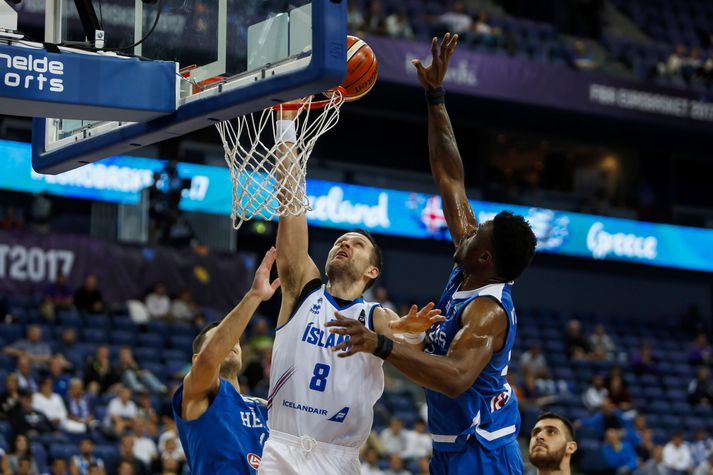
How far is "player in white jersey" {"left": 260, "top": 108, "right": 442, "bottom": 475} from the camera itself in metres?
5.32

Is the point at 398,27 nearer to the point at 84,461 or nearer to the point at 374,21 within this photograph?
the point at 374,21

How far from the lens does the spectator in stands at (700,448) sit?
16516 mm

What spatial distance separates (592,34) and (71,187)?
11.2 metres

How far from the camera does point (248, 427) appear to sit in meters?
5.86

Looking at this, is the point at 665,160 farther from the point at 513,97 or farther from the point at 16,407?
the point at 16,407

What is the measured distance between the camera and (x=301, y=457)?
5.29 meters

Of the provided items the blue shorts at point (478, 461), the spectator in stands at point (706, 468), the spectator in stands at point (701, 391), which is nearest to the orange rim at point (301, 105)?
the blue shorts at point (478, 461)

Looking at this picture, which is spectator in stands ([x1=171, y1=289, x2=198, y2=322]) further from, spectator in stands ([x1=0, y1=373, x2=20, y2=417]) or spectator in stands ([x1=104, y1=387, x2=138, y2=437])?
spectator in stands ([x1=0, y1=373, x2=20, y2=417])

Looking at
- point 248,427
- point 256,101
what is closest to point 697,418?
point 248,427

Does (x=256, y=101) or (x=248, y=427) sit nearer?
(x=256, y=101)

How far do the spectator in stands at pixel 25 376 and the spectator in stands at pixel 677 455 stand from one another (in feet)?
28.2

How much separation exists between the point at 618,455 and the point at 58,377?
23.2 ft

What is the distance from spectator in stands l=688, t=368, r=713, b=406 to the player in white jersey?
47.9 ft

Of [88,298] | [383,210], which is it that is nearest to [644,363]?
[383,210]
